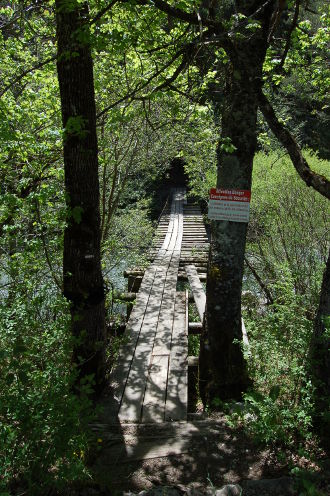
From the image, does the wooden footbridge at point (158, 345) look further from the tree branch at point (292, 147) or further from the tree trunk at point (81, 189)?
the tree branch at point (292, 147)

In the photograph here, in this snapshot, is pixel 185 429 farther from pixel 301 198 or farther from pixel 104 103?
pixel 301 198

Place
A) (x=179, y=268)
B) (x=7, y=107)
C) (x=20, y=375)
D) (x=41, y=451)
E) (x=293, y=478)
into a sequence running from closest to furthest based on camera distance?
(x=41, y=451)
(x=20, y=375)
(x=293, y=478)
(x=7, y=107)
(x=179, y=268)

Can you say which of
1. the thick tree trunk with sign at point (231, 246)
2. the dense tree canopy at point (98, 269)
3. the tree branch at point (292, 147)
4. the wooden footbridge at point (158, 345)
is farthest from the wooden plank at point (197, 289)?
the tree branch at point (292, 147)

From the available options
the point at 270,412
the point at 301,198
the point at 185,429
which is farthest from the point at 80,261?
the point at 301,198

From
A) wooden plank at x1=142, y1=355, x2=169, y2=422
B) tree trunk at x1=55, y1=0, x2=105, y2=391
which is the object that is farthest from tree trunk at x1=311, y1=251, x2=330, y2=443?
tree trunk at x1=55, y1=0, x2=105, y2=391

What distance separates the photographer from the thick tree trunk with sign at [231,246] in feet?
11.3

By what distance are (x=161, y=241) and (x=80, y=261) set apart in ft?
24.5

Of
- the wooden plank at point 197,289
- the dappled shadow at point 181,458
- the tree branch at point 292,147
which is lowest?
the dappled shadow at point 181,458

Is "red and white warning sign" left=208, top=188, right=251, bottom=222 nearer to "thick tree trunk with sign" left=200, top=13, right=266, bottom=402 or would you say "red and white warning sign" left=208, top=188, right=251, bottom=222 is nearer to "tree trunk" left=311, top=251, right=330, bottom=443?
"thick tree trunk with sign" left=200, top=13, right=266, bottom=402

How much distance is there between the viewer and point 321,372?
329 cm

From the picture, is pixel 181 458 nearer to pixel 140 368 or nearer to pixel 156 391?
pixel 156 391

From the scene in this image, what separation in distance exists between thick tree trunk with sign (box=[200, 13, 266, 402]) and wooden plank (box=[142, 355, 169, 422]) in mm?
462

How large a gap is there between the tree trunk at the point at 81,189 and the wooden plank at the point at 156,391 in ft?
1.83

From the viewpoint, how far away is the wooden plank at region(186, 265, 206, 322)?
594 cm
